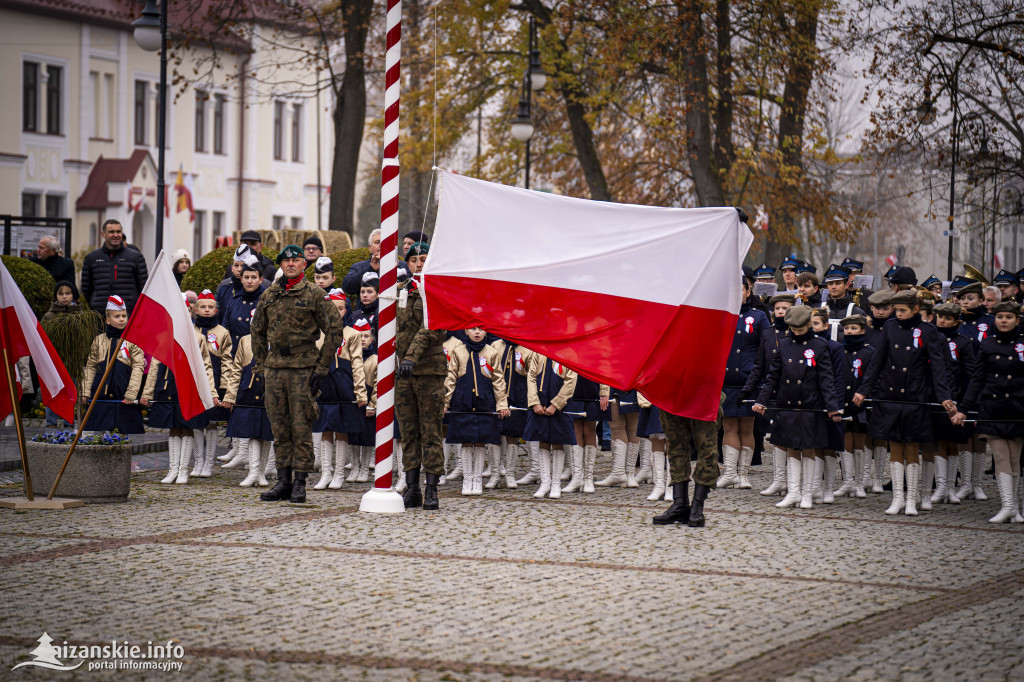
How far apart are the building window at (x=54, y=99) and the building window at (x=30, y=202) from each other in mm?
2311

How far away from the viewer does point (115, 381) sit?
13.6m

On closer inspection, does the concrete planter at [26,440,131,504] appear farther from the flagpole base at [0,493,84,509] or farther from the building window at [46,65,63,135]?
the building window at [46,65,63,135]

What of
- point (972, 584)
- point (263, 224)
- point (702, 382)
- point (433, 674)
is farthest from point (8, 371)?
point (263, 224)

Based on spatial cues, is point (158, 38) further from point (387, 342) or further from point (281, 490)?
point (387, 342)

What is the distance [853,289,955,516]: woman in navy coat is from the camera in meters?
11.9

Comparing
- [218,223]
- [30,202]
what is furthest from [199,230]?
[30,202]

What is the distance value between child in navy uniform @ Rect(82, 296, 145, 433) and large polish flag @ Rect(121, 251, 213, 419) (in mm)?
1601

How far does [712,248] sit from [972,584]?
3608 millimetres

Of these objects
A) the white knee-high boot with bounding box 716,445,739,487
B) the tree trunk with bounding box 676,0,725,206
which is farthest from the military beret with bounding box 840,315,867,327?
the tree trunk with bounding box 676,0,725,206

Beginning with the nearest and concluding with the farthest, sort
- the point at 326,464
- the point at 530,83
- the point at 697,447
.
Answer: the point at 697,447
the point at 326,464
the point at 530,83

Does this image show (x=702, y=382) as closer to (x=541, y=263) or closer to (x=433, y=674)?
(x=541, y=263)

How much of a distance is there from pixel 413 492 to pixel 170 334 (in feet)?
8.72

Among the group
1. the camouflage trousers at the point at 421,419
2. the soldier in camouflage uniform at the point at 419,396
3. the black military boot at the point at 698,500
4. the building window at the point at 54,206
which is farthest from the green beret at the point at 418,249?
the building window at the point at 54,206

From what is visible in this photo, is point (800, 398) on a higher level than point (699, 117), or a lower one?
lower
